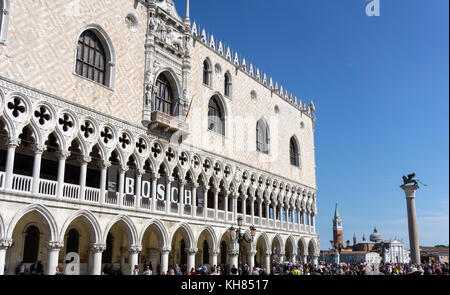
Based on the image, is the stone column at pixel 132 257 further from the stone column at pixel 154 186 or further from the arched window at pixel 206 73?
the arched window at pixel 206 73

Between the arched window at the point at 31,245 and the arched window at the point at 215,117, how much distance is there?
392 inches

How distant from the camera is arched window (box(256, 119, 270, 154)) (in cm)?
2697

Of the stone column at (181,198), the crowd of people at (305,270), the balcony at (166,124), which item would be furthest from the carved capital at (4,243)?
the stone column at (181,198)

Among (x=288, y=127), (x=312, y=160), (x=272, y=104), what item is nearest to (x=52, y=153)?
(x=272, y=104)

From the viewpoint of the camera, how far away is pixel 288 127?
30578mm

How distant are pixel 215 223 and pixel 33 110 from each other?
34.3ft

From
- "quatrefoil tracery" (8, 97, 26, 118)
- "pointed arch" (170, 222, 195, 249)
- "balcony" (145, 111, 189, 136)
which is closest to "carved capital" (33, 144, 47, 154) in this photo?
"quatrefoil tracery" (8, 97, 26, 118)

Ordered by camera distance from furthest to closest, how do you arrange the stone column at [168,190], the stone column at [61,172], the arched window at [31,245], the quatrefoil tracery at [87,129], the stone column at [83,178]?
the stone column at [168,190] → the quatrefoil tracery at [87,129] → the stone column at [83,178] → the arched window at [31,245] → the stone column at [61,172]

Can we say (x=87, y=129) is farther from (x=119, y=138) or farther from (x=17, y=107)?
(x=17, y=107)

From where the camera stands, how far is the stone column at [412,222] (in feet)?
66.3

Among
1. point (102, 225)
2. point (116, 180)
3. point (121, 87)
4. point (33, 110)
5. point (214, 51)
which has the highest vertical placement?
point (214, 51)

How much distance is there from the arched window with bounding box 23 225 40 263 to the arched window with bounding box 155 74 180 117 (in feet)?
23.3

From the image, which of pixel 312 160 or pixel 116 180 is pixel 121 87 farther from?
pixel 312 160

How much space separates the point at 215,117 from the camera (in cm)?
2345
